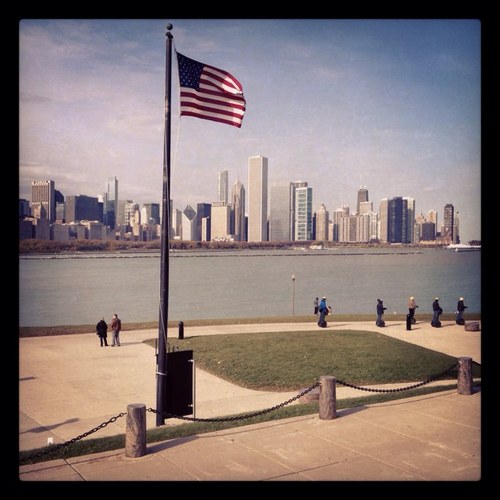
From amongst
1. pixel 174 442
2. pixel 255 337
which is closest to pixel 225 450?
pixel 174 442

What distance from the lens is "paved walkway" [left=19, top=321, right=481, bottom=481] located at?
6855 millimetres

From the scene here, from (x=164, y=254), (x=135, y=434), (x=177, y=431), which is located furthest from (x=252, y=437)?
(x=164, y=254)

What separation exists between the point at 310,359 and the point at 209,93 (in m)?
8.87

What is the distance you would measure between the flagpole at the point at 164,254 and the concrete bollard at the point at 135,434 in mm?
1174

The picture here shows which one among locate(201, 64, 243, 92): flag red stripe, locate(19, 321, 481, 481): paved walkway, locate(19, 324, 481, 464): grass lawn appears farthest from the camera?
locate(19, 324, 481, 464): grass lawn

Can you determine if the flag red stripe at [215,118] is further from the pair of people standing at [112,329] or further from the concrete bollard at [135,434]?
the pair of people standing at [112,329]

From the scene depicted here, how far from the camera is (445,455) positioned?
747cm

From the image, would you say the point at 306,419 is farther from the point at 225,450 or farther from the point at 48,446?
the point at 48,446

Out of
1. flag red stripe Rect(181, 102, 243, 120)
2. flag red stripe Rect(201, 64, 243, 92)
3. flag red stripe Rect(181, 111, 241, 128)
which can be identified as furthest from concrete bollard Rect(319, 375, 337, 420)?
flag red stripe Rect(201, 64, 243, 92)

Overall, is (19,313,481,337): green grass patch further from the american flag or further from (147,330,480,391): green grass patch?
the american flag

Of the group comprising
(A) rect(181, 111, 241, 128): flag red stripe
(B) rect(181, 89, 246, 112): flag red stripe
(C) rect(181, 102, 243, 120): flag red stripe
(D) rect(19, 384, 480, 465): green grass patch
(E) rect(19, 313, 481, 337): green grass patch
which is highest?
(B) rect(181, 89, 246, 112): flag red stripe

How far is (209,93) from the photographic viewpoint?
32.1ft

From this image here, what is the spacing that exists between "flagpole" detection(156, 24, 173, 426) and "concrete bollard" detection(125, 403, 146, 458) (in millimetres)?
1174

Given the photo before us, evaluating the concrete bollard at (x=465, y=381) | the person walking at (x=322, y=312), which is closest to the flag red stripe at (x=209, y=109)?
the concrete bollard at (x=465, y=381)
